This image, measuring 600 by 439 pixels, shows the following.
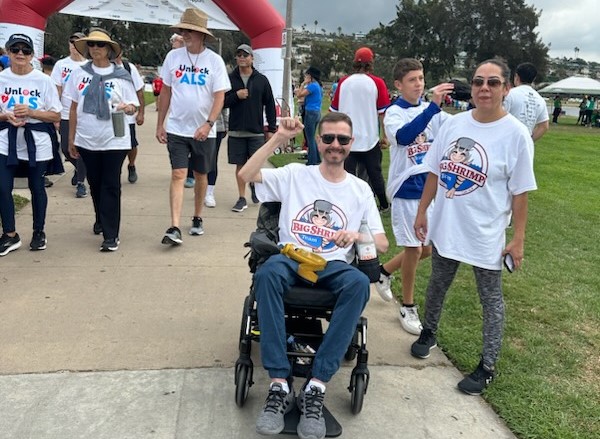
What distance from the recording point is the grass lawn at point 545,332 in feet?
9.75

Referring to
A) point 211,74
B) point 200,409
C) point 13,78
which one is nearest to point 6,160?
point 13,78

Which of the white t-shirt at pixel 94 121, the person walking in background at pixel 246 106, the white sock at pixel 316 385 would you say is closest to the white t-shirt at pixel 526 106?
the person walking in background at pixel 246 106

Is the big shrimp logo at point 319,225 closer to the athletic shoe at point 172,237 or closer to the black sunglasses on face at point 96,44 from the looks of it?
the athletic shoe at point 172,237

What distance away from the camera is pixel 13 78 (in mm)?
4879

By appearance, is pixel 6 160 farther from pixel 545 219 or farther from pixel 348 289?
pixel 545 219

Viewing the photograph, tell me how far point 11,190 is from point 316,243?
3293 mm

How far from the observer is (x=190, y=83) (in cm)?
550

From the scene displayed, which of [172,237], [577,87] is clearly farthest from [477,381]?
[577,87]

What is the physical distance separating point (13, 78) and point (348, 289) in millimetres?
3782

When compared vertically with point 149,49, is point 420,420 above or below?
below

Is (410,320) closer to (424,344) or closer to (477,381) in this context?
(424,344)

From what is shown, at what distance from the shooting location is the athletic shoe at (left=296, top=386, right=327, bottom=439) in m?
2.54

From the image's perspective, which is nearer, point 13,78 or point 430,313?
point 430,313

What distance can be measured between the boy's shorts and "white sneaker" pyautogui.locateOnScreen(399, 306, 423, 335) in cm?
47
